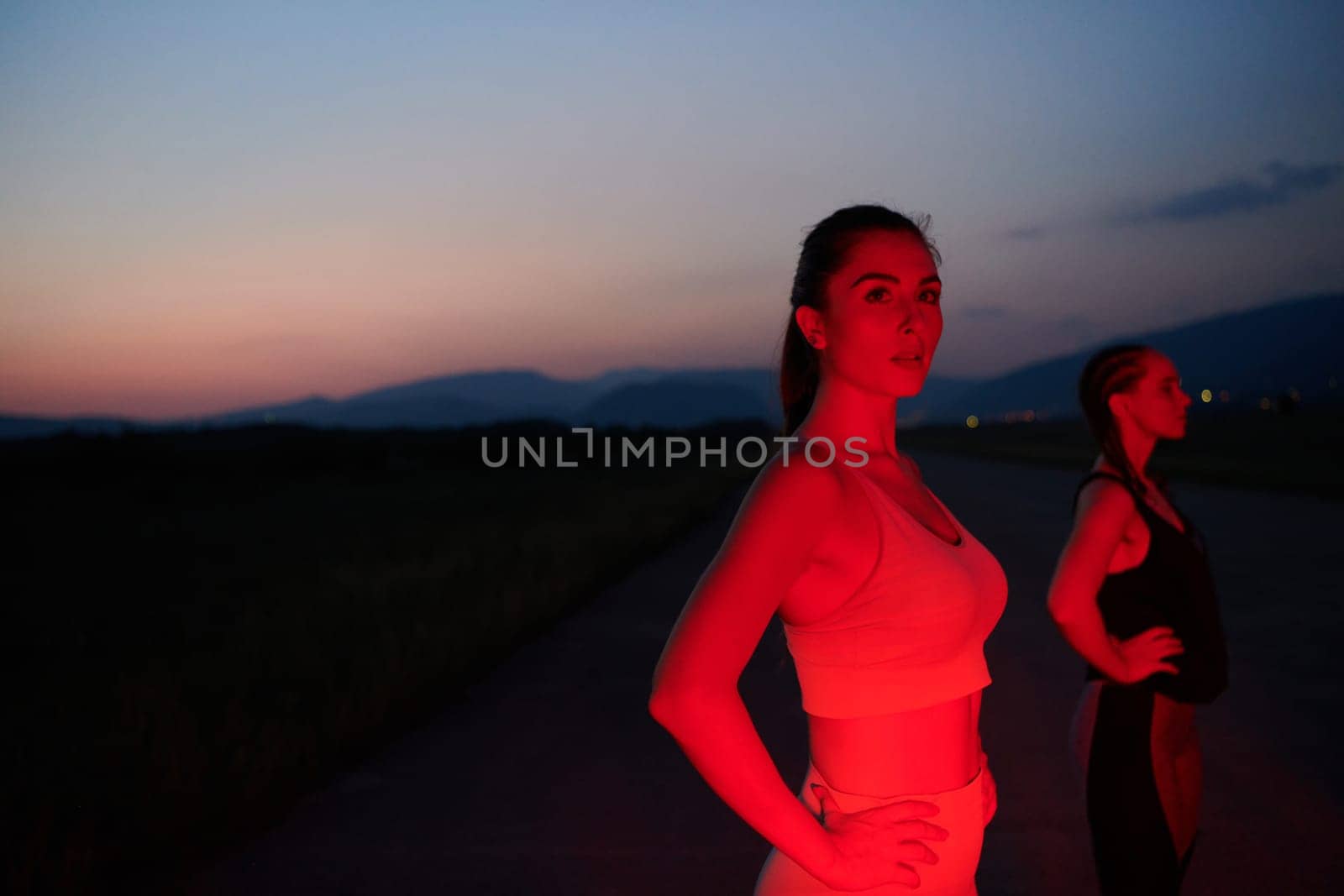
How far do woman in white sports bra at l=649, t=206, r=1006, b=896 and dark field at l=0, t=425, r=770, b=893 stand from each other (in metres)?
3.77

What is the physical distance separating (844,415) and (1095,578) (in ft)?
4.38

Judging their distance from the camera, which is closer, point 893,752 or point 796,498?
point 796,498

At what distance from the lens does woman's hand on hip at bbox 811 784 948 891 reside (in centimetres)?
168

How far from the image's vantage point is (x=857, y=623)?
1710mm

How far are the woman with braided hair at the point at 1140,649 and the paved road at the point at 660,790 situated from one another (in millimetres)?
1527

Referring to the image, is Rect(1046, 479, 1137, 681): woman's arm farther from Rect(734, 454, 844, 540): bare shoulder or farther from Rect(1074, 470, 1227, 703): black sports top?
Rect(734, 454, 844, 540): bare shoulder

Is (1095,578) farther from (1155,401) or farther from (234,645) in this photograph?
(234,645)

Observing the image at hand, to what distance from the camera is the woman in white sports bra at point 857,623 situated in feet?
5.12

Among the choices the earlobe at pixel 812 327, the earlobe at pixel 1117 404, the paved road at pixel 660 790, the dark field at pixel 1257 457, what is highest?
the earlobe at pixel 812 327

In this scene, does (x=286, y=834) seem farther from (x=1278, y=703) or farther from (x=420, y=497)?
(x=420, y=497)

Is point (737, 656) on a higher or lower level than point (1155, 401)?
lower

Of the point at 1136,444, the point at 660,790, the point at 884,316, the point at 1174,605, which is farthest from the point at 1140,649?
the point at 660,790

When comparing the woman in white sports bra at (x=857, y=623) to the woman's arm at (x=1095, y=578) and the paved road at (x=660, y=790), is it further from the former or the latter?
the paved road at (x=660, y=790)

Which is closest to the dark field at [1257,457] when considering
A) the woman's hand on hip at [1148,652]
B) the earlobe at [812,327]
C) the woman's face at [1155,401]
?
the woman's face at [1155,401]
